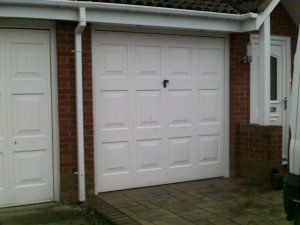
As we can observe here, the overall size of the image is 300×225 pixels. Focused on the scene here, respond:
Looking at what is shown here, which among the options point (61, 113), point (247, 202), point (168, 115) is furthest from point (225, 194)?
point (61, 113)

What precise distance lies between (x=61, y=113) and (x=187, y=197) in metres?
2.17

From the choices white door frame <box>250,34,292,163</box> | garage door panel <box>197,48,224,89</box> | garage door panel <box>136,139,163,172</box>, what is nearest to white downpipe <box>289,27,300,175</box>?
garage door panel <box>136,139,163,172</box>

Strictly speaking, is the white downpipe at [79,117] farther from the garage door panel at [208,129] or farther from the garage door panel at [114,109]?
the garage door panel at [208,129]

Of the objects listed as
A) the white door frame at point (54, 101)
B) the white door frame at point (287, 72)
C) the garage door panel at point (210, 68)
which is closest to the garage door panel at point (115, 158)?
the white door frame at point (54, 101)

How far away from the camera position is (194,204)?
Result: 629 cm

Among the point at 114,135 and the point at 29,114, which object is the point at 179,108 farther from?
the point at 29,114

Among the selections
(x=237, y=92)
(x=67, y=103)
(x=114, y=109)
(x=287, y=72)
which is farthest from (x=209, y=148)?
(x=67, y=103)

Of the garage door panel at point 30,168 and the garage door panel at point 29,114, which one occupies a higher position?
the garage door panel at point 29,114

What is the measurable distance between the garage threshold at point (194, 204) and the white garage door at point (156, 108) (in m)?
0.35

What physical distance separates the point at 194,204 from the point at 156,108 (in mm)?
1695

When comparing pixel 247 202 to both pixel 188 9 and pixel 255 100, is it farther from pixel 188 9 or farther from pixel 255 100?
pixel 188 9

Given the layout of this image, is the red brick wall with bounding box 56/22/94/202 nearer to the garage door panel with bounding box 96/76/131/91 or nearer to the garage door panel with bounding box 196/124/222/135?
the garage door panel with bounding box 96/76/131/91

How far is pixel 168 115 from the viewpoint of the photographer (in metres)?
7.36

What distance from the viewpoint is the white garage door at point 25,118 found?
6113 millimetres
